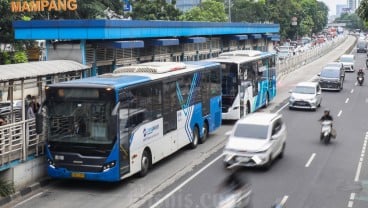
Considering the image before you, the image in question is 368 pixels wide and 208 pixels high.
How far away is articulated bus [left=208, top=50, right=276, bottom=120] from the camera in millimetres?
26250

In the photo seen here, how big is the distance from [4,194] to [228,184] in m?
6.25

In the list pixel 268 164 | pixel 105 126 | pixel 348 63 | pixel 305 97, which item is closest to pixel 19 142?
pixel 105 126

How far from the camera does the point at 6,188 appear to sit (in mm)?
14359

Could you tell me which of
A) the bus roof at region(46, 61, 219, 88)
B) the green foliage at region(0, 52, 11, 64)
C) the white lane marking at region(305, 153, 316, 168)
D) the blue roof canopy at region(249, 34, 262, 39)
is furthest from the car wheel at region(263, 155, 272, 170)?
the blue roof canopy at region(249, 34, 262, 39)

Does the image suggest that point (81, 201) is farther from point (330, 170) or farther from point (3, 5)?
point (3, 5)

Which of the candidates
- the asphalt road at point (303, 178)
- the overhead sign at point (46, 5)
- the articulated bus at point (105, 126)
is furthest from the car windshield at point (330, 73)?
the articulated bus at point (105, 126)

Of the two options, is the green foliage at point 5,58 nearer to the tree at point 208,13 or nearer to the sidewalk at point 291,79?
the sidewalk at point 291,79

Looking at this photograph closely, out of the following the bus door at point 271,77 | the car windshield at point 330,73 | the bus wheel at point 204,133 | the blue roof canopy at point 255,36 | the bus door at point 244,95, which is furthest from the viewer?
the blue roof canopy at point 255,36

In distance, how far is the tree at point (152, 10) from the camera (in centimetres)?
5319

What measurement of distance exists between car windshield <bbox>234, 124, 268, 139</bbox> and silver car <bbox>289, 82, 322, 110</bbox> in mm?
13970

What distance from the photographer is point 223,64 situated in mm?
26312

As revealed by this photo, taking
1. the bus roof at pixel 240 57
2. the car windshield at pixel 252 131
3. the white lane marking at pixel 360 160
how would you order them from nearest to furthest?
the white lane marking at pixel 360 160
the car windshield at pixel 252 131
the bus roof at pixel 240 57

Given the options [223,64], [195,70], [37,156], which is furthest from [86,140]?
[223,64]

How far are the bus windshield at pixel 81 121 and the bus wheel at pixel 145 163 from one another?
2035 millimetres
